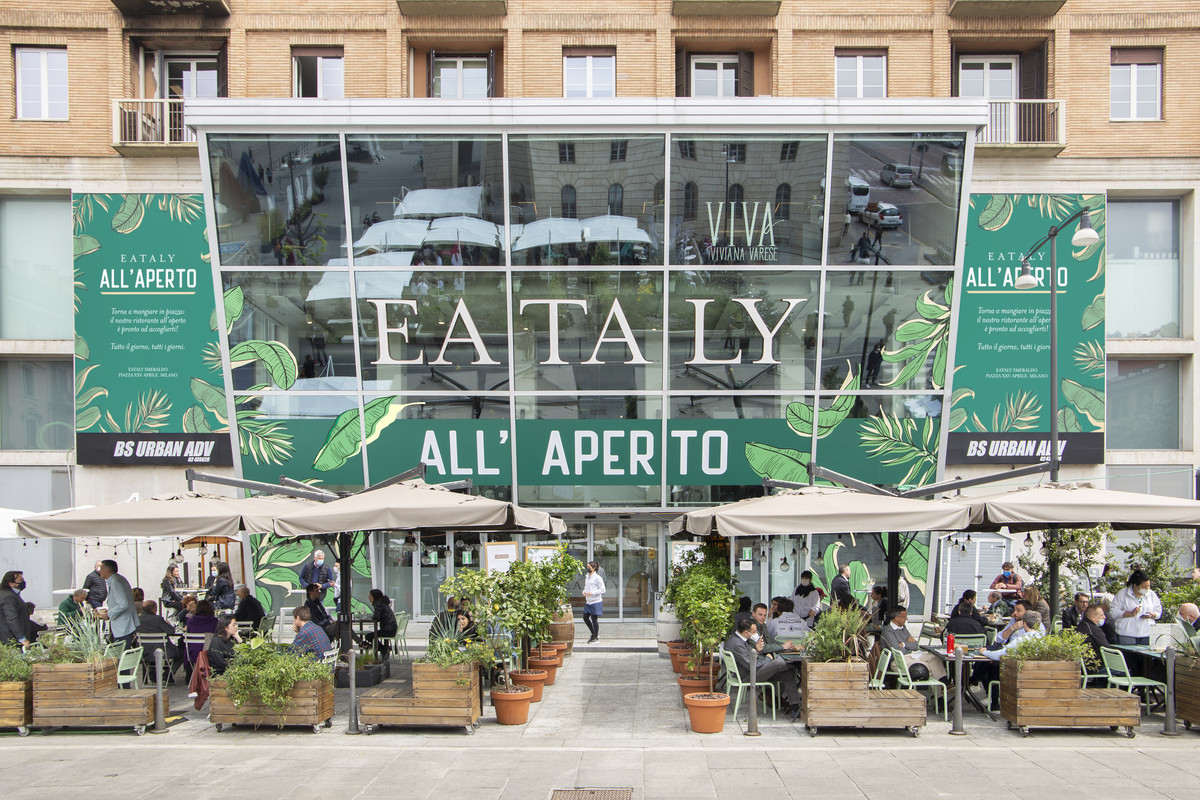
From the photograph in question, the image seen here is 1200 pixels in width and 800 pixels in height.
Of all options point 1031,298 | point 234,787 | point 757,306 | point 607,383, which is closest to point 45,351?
point 607,383

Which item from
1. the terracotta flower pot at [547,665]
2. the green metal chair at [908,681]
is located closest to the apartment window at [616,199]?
the terracotta flower pot at [547,665]

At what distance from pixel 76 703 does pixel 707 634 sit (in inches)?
285

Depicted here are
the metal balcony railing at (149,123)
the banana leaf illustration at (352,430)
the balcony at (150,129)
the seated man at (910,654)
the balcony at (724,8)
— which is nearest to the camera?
the seated man at (910,654)

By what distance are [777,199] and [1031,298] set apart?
314 inches

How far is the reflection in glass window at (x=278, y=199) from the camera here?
1931 cm

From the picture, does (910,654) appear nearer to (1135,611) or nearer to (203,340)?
(1135,611)

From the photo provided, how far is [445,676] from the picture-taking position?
11.1m

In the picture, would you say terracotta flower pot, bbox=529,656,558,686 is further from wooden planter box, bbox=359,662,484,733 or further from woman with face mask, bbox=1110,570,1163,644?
woman with face mask, bbox=1110,570,1163,644

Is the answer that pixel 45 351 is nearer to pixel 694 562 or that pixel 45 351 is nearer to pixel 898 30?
pixel 694 562

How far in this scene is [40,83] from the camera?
23969 mm

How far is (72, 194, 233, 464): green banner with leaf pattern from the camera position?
23438 millimetres

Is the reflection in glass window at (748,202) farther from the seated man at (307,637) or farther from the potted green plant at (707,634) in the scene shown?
the seated man at (307,637)

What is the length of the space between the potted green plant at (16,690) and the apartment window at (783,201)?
581 inches

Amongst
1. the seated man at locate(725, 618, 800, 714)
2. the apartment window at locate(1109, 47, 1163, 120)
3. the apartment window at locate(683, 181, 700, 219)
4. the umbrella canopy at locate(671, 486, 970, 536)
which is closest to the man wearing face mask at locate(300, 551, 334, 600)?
the apartment window at locate(683, 181, 700, 219)
